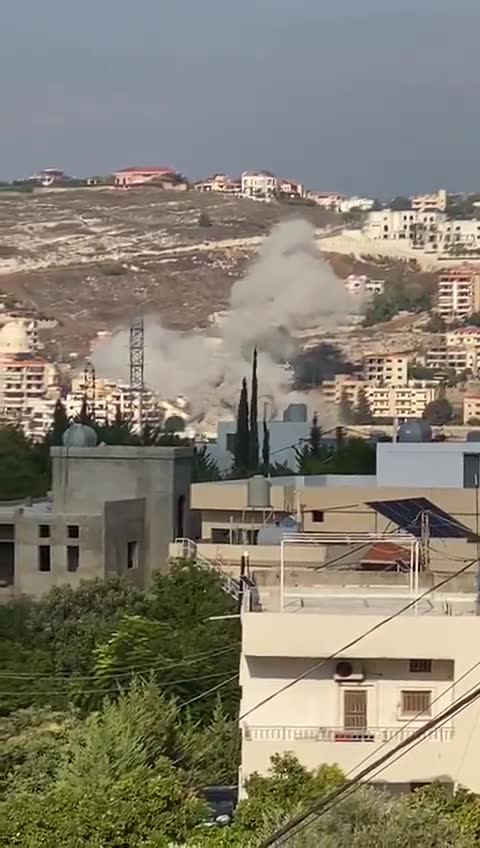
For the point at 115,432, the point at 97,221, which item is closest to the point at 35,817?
the point at 115,432

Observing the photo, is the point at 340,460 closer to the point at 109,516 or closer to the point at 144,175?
the point at 109,516

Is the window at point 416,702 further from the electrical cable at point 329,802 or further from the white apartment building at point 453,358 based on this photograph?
the white apartment building at point 453,358

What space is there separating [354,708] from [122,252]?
88665mm

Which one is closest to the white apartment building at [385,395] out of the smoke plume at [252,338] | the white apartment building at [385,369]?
the white apartment building at [385,369]

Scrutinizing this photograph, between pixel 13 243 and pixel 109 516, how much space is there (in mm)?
79061

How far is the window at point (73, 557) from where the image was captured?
18.5m

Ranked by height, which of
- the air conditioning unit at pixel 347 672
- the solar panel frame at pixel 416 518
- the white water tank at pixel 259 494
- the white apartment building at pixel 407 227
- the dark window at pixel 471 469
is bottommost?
the air conditioning unit at pixel 347 672

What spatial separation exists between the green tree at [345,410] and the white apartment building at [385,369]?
10.2 ft

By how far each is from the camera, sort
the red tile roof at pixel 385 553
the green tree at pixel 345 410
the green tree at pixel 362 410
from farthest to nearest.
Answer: the green tree at pixel 362 410, the green tree at pixel 345 410, the red tile roof at pixel 385 553

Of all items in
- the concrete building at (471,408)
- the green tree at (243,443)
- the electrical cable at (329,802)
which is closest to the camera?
the electrical cable at (329,802)

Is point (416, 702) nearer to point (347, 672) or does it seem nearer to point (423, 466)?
point (347, 672)

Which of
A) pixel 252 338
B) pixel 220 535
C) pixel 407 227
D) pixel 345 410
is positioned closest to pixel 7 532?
pixel 220 535

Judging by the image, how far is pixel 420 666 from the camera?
27.2ft

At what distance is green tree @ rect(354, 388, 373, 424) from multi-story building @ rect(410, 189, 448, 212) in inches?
1331
